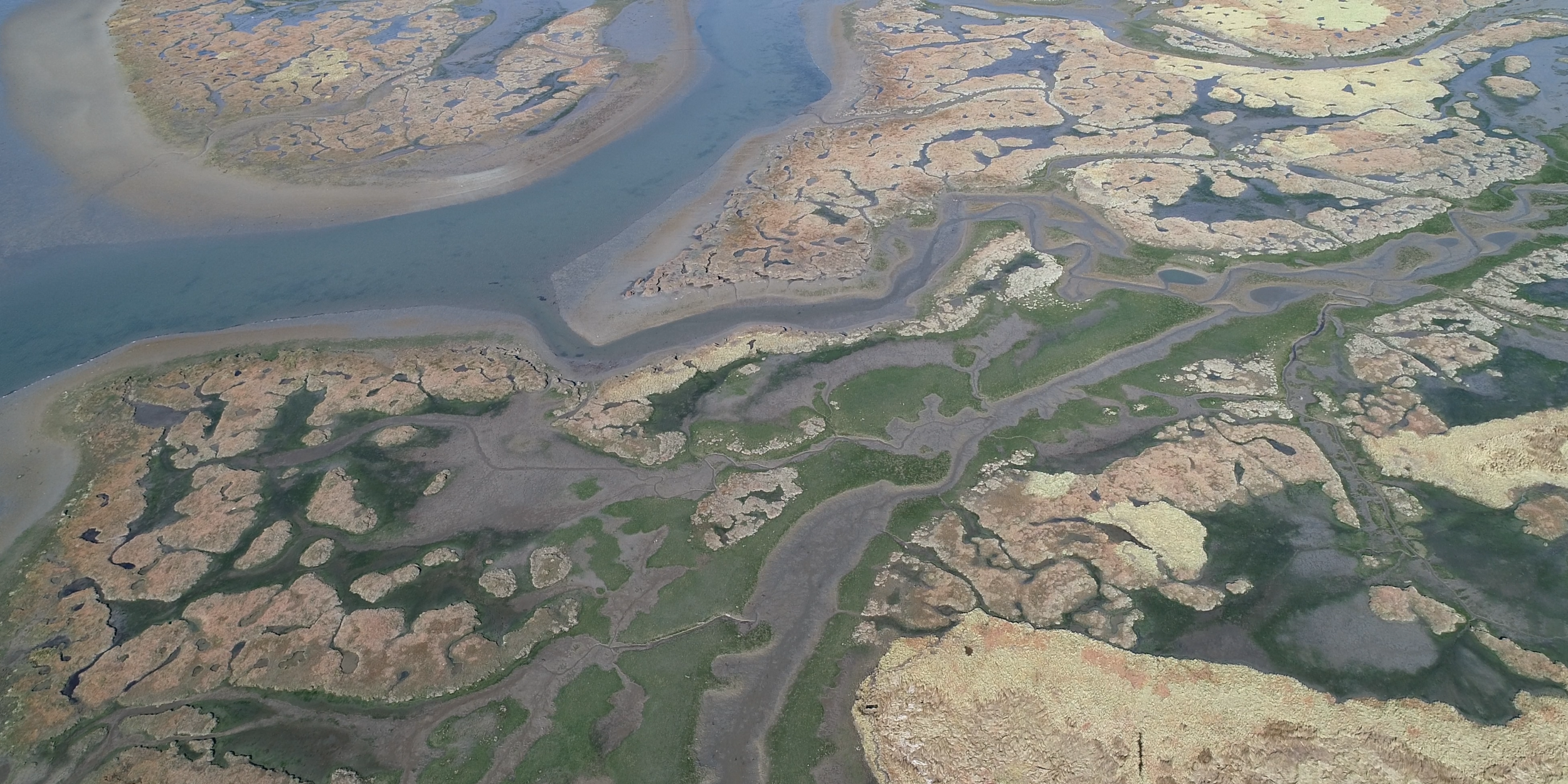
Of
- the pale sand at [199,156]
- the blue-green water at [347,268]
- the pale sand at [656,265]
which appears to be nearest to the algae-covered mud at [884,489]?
the pale sand at [656,265]

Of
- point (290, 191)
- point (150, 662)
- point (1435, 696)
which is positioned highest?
point (290, 191)

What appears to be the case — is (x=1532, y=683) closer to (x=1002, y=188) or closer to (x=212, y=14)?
(x=1002, y=188)

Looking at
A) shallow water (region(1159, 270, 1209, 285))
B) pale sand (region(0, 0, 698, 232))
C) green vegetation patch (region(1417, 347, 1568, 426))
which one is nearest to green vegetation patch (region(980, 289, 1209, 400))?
shallow water (region(1159, 270, 1209, 285))

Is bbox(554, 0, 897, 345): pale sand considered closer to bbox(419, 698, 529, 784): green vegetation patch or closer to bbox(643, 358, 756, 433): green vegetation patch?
bbox(643, 358, 756, 433): green vegetation patch

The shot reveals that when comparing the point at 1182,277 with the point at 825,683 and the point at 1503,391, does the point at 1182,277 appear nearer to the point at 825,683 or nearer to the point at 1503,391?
the point at 1503,391

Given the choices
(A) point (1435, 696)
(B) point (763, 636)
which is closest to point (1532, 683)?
(A) point (1435, 696)

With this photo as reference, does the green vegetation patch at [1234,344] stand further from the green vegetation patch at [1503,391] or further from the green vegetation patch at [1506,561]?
the green vegetation patch at [1506,561]
